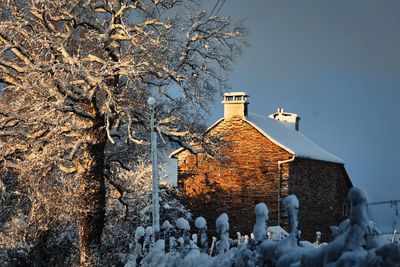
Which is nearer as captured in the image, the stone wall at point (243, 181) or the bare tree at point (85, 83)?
the bare tree at point (85, 83)

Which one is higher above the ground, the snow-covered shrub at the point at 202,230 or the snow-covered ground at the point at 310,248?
the snow-covered ground at the point at 310,248

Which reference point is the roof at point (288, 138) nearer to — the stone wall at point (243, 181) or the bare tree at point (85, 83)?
the stone wall at point (243, 181)

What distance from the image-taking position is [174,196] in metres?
29.8

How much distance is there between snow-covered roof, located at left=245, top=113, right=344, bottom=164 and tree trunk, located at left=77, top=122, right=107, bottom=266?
13702 millimetres

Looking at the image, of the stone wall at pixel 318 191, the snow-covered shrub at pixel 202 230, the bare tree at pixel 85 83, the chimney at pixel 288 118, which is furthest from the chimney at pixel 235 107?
the snow-covered shrub at pixel 202 230

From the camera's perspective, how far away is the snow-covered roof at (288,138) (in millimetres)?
32444

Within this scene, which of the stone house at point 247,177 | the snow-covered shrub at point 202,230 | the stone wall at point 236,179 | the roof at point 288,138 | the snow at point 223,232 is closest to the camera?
the snow at point 223,232

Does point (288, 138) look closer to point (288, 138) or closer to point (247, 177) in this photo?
point (288, 138)

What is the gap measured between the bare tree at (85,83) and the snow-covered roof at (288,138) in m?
11.5

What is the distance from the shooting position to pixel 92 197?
19953mm

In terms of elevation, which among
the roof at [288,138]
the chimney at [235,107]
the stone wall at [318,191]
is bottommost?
the stone wall at [318,191]

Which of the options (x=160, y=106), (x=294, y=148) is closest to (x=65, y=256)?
(x=160, y=106)

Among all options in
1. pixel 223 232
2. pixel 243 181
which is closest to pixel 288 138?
pixel 243 181

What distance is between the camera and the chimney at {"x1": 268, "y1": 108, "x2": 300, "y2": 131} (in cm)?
3969
